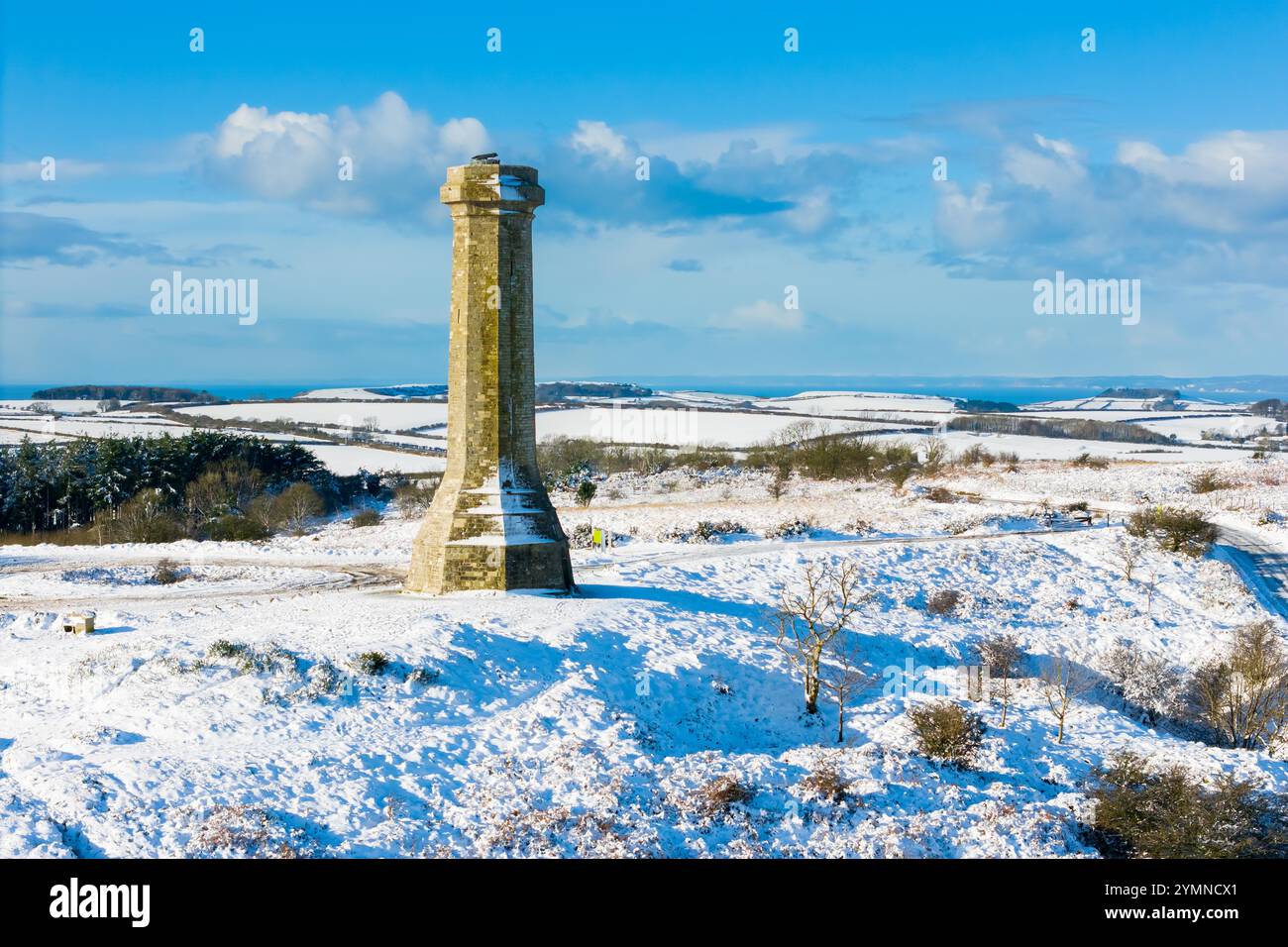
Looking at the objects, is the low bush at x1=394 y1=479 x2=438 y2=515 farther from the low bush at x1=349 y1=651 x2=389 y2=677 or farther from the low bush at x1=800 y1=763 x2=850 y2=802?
the low bush at x1=800 y1=763 x2=850 y2=802

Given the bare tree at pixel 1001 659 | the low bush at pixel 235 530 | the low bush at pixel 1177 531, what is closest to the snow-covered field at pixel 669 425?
the low bush at pixel 235 530

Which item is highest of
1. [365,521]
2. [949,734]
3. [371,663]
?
[365,521]

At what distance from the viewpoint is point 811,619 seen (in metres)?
25.4

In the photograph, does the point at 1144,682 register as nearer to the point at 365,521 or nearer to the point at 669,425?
the point at 365,521

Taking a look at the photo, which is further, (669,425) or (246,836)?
(669,425)

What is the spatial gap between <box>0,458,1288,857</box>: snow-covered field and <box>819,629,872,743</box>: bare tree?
13.1 inches

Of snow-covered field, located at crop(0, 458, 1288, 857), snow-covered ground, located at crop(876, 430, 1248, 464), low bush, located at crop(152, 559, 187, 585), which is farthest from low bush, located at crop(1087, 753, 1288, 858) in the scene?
snow-covered ground, located at crop(876, 430, 1248, 464)

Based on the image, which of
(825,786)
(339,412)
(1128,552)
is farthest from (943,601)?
(339,412)

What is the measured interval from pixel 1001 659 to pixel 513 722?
531 inches

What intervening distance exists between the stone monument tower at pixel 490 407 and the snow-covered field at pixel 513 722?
93 cm

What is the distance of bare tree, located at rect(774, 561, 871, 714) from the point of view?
888 inches

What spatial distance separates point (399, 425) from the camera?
10631 cm
